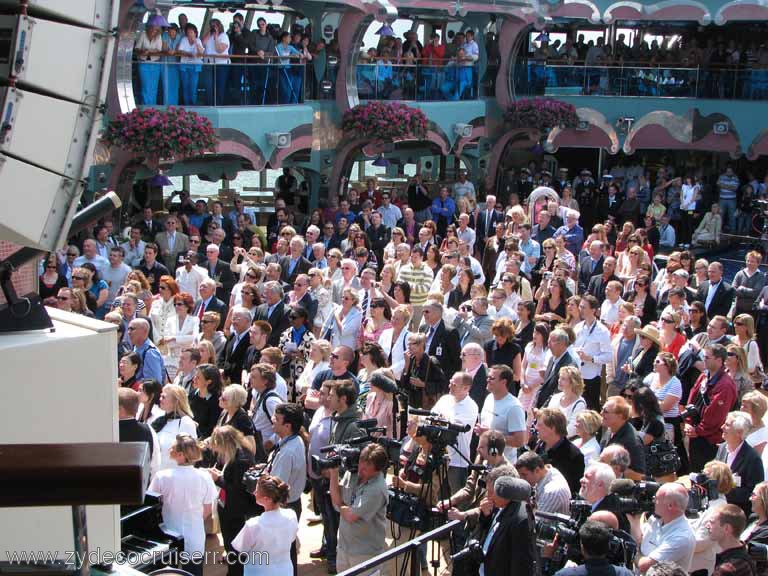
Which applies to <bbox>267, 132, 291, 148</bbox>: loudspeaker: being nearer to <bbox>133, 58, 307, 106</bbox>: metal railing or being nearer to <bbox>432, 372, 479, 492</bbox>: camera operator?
<bbox>133, 58, 307, 106</bbox>: metal railing

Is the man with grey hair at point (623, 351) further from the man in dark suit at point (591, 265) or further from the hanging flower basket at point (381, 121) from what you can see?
the hanging flower basket at point (381, 121)

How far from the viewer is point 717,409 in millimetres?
9031

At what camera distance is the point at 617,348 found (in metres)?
10.6

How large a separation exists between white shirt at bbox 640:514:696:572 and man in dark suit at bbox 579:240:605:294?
25.9 feet

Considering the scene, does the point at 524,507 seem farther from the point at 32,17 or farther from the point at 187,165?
the point at 187,165

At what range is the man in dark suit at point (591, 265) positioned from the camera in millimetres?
14016

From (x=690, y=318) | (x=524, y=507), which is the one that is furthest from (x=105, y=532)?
(x=690, y=318)

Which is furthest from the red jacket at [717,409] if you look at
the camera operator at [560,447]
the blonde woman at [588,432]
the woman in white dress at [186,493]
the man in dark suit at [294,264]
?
the man in dark suit at [294,264]

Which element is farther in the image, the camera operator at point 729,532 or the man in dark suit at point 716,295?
the man in dark suit at point 716,295

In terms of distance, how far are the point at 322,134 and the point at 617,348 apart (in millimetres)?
11401

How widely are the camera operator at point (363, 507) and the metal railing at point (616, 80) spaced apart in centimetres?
1974

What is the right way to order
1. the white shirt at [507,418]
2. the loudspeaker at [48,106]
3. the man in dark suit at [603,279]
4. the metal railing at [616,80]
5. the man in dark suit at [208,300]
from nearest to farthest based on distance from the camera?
the loudspeaker at [48,106], the white shirt at [507,418], the man in dark suit at [208,300], the man in dark suit at [603,279], the metal railing at [616,80]

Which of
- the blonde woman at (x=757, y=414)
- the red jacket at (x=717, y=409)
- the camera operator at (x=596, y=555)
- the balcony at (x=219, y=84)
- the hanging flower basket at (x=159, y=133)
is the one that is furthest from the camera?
the balcony at (x=219, y=84)

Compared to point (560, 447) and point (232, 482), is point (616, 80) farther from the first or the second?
point (232, 482)
